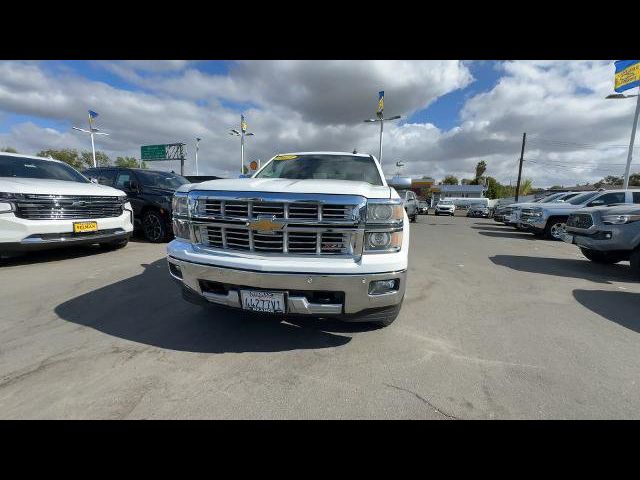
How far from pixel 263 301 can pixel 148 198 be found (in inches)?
250

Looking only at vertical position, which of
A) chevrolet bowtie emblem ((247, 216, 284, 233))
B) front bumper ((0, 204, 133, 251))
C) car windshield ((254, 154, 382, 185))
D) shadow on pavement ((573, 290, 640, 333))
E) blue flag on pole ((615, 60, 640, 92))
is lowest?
shadow on pavement ((573, 290, 640, 333))

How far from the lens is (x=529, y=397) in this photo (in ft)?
6.48

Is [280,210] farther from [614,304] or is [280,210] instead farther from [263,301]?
[614,304]

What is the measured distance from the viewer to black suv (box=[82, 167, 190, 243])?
7.06 meters

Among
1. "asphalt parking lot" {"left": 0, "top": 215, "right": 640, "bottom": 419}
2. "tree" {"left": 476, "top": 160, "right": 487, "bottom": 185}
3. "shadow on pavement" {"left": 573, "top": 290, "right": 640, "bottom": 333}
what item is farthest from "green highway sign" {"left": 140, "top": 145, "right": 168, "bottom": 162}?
"tree" {"left": 476, "top": 160, "right": 487, "bottom": 185}

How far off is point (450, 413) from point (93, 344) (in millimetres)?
2893

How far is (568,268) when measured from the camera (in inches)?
231

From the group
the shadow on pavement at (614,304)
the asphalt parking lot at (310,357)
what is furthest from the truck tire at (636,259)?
the asphalt parking lot at (310,357)

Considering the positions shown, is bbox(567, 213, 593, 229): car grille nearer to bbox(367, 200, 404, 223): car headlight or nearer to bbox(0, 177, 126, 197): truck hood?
bbox(367, 200, 404, 223): car headlight

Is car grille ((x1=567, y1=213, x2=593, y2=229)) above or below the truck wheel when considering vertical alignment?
above

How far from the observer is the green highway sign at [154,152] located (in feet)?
141

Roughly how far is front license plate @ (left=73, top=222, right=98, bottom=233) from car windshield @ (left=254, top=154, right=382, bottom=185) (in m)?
3.45
